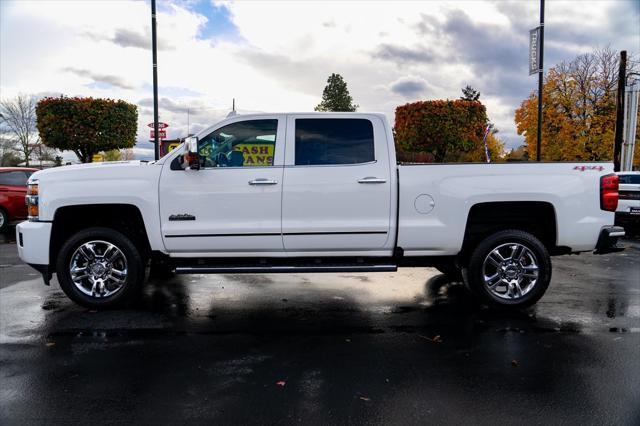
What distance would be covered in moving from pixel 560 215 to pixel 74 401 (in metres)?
4.77

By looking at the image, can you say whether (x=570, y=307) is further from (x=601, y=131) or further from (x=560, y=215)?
(x=601, y=131)

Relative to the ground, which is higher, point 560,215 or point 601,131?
point 601,131

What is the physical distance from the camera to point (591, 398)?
3.48 metres

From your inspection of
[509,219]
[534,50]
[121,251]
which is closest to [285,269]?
[121,251]

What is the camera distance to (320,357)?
422 cm

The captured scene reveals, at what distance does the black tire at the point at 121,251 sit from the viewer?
5.51m

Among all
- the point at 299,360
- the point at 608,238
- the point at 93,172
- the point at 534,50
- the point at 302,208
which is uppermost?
the point at 534,50

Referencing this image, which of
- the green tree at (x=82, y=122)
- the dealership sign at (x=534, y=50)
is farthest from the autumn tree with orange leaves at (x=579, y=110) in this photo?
the green tree at (x=82, y=122)

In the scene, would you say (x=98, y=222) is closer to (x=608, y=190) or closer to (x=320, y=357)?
(x=320, y=357)

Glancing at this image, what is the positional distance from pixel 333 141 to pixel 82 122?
21698 millimetres

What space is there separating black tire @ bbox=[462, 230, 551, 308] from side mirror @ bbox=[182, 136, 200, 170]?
307cm

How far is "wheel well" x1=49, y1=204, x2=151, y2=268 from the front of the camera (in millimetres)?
5594

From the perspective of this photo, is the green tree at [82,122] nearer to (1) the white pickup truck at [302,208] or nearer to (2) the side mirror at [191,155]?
(1) the white pickup truck at [302,208]

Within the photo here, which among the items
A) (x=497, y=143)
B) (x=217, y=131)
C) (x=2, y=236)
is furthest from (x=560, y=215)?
(x=497, y=143)
